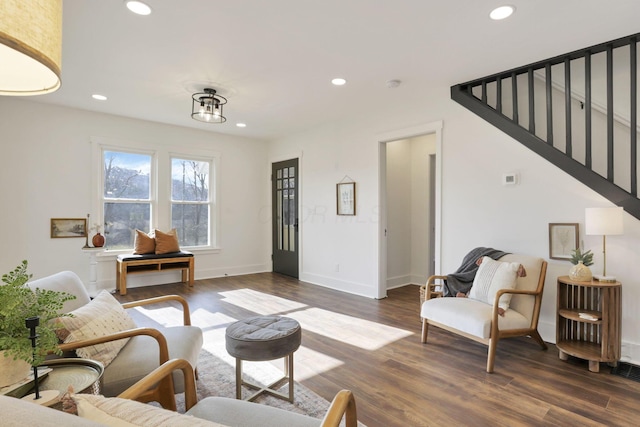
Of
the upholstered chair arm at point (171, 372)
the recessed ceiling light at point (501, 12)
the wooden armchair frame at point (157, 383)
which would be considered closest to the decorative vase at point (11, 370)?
the wooden armchair frame at point (157, 383)

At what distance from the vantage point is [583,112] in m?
3.30

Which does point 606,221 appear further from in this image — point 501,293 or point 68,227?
point 68,227

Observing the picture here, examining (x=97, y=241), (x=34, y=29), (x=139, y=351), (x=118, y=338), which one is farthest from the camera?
(x=97, y=241)

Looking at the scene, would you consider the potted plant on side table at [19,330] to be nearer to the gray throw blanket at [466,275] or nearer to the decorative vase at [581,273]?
the gray throw blanket at [466,275]

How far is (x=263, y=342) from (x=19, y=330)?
1136 mm

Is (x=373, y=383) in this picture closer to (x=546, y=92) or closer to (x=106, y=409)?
(x=106, y=409)

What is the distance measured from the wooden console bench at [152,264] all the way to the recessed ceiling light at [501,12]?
202 inches

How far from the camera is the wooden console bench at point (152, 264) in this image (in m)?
4.92

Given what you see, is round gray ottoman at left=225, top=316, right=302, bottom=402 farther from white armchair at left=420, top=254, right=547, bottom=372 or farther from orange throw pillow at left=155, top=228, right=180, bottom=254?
orange throw pillow at left=155, top=228, right=180, bottom=254

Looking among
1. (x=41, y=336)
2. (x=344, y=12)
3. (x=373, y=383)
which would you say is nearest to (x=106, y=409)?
(x=41, y=336)

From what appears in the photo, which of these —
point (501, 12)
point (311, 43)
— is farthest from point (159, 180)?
point (501, 12)

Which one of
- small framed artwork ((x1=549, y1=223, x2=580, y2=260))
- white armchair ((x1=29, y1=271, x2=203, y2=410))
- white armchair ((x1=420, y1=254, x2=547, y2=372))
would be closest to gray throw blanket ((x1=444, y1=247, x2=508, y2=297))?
white armchair ((x1=420, y1=254, x2=547, y2=372))

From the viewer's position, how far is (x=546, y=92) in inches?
129

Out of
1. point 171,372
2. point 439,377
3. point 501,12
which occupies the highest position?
point 501,12
